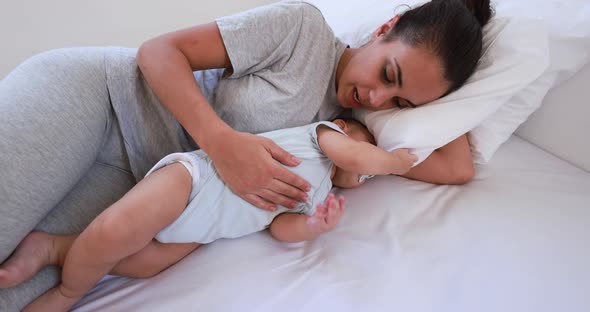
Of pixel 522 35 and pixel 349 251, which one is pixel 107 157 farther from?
pixel 522 35

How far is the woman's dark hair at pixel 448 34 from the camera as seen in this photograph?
2.59 ft

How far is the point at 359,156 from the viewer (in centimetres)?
71

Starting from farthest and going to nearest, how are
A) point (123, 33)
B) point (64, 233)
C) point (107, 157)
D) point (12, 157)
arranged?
point (123, 33), point (107, 157), point (64, 233), point (12, 157)

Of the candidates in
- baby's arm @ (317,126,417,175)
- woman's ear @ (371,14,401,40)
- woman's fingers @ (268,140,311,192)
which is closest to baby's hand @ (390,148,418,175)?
baby's arm @ (317,126,417,175)

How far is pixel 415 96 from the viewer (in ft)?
2.73

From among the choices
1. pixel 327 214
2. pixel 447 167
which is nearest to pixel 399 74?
pixel 447 167

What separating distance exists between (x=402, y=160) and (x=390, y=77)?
200mm

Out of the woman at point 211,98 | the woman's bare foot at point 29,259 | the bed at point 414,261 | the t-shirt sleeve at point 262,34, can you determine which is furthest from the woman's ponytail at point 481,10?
the woman's bare foot at point 29,259

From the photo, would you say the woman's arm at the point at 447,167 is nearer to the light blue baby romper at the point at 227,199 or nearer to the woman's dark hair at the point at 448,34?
the woman's dark hair at the point at 448,34

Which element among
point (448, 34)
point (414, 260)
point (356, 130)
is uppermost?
point (448, 34)

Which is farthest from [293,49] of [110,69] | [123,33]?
[123,33]

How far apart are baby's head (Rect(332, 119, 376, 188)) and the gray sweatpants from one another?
42 centimetres

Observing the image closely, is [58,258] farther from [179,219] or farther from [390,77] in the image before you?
[390,77]

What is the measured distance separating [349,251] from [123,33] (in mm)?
1328
